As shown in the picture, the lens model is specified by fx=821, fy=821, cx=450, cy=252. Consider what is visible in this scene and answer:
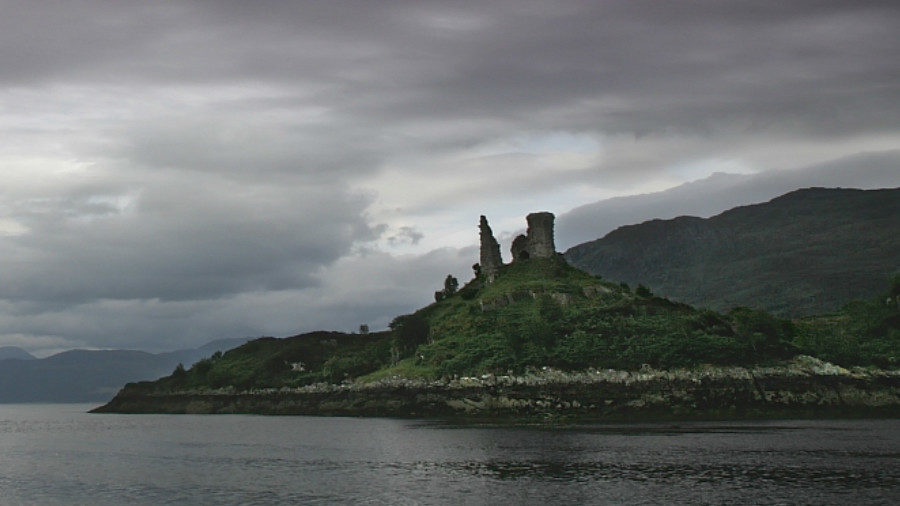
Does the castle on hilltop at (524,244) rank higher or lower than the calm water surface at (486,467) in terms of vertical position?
higher

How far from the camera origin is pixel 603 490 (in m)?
49.1

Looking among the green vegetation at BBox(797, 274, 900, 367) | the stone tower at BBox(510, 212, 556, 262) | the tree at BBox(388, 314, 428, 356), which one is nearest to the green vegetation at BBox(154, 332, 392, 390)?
the tree at BBox(388, 314, 428, 356)

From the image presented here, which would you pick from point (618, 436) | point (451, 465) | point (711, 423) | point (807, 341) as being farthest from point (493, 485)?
point (807, 341)

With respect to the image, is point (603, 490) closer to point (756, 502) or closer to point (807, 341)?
point (756, 502)

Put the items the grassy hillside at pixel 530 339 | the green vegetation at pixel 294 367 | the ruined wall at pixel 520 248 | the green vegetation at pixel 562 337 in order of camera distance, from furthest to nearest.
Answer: the ruined wall at pixel 520 248 → the green vegetation at pixel 294 367 → the green vegetation at pixel 562 337 → the grassy hillside at pixel 530 339

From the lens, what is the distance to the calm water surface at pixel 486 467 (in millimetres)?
48531

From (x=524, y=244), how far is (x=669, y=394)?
3070 inches

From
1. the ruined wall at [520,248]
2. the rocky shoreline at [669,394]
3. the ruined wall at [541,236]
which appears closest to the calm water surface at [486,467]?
the rocky shoreline at [669,394]

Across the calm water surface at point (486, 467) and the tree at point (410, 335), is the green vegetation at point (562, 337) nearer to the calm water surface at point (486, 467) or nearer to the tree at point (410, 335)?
the tree at point (410, 335)

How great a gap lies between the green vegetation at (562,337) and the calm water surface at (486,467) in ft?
93.5

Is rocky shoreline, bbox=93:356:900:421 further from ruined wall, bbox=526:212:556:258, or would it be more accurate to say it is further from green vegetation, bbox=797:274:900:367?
ruined wall, bbox=526:212:556:258

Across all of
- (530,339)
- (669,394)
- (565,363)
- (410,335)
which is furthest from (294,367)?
(669,394)

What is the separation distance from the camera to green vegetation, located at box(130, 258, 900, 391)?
12538cm

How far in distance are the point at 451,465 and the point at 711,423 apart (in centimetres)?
4894
